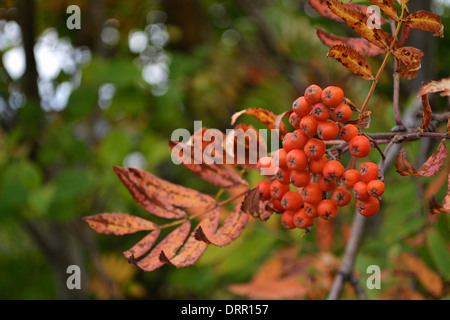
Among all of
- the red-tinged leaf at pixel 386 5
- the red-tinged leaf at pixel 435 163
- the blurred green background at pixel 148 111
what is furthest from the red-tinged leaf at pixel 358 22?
the blurred green background at pixel 148 111

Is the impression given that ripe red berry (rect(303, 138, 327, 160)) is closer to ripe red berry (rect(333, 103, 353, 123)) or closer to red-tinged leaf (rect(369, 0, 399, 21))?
ripe red berry (rect(333, 103, 353, 123))

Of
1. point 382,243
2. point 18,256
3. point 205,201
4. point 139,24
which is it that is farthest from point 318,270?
point 18,256

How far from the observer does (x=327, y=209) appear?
17.1 inches

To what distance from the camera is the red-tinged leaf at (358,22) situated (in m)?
0.42

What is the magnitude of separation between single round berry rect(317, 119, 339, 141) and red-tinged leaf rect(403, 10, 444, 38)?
14cm

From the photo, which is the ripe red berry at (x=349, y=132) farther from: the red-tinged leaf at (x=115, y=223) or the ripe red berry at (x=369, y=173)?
the red-tinged leaf at (x=115, y=223)

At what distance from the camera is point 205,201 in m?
0.54

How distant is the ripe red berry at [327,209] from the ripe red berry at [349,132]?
0.22ft

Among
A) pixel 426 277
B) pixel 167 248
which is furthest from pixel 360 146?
pixel 426 277

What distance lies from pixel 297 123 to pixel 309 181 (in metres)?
0.06

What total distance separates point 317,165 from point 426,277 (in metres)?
0.49

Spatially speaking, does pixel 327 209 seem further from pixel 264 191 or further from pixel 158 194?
pixel 158 194

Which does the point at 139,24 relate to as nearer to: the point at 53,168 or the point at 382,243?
the point at 53,168
